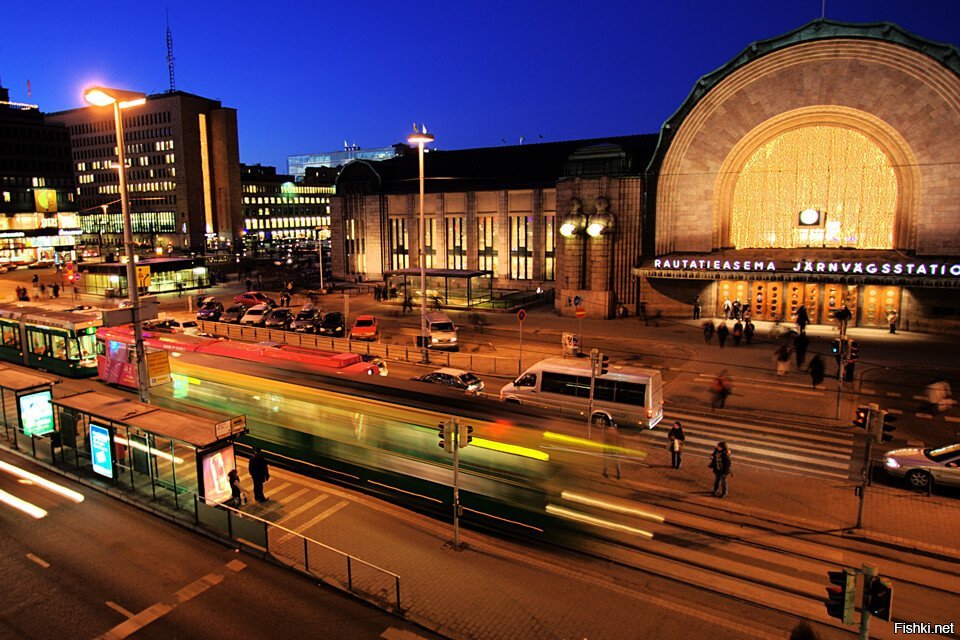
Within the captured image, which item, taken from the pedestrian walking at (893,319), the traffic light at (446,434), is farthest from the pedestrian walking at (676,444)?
the pedestrian walking at (893,319)

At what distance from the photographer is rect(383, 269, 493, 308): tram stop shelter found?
48.5 metres

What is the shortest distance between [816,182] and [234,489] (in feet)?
124

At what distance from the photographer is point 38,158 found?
11262 cm

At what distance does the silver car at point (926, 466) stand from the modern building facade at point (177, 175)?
121934 millimetres

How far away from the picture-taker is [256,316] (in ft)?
141

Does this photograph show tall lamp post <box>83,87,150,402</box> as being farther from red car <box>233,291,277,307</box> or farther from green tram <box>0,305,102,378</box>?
red car <box>233,291,277,307</box>

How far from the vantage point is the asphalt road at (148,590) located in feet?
35.9

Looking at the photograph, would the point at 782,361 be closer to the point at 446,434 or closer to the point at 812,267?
the point at 812,267

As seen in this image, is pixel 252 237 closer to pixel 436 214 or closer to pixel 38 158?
pixel 38 158

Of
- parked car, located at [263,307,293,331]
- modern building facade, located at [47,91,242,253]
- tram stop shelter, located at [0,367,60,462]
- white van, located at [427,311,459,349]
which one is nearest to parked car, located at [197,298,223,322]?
parked car, located at [263,307,293,331]

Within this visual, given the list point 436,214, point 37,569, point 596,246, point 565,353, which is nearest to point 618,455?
point 37,569

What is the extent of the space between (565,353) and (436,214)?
117 feet

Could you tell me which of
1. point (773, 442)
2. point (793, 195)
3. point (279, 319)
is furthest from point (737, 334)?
point (279, 319)

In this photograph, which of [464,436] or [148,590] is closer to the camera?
[148,590]
